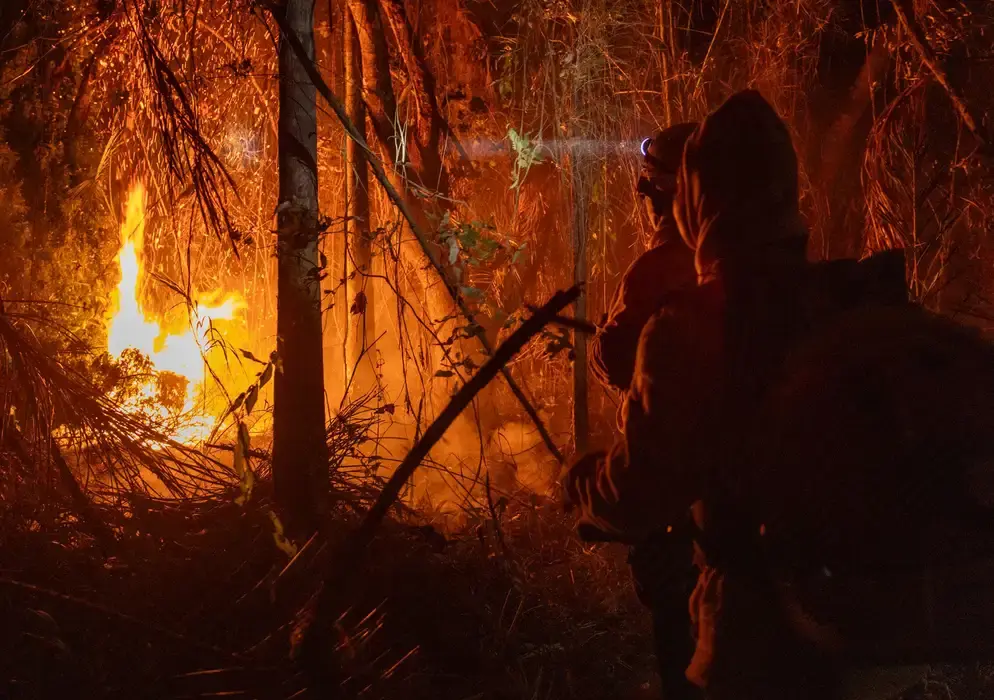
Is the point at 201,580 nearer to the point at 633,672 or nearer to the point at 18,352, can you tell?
the point at 18,352

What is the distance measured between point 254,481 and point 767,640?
267cm

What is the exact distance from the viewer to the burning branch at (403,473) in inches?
75.3

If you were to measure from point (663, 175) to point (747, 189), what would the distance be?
2.83 feet

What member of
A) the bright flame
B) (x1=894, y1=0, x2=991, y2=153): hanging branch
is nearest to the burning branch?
(x1=894, y1=0, x2=991, y2=153): hanging branch

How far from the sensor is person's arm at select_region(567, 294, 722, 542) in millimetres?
1903

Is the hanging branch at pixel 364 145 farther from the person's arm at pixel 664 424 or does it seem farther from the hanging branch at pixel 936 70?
the hanging branch at pixel 936 70

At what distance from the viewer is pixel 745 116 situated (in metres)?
2.02

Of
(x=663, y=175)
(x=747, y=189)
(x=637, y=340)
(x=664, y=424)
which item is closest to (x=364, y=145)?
(x=663, y=175)

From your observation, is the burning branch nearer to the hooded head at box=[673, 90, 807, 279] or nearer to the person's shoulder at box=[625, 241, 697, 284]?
the hooded head at box=[673, 90, 807, 279]

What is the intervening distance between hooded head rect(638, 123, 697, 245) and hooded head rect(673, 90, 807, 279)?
0.73 m

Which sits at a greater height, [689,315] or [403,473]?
[689,315]

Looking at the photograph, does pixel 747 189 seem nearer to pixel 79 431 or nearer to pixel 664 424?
pixel 664 424

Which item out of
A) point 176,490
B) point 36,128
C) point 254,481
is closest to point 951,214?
point 254,481

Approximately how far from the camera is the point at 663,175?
2.84m
